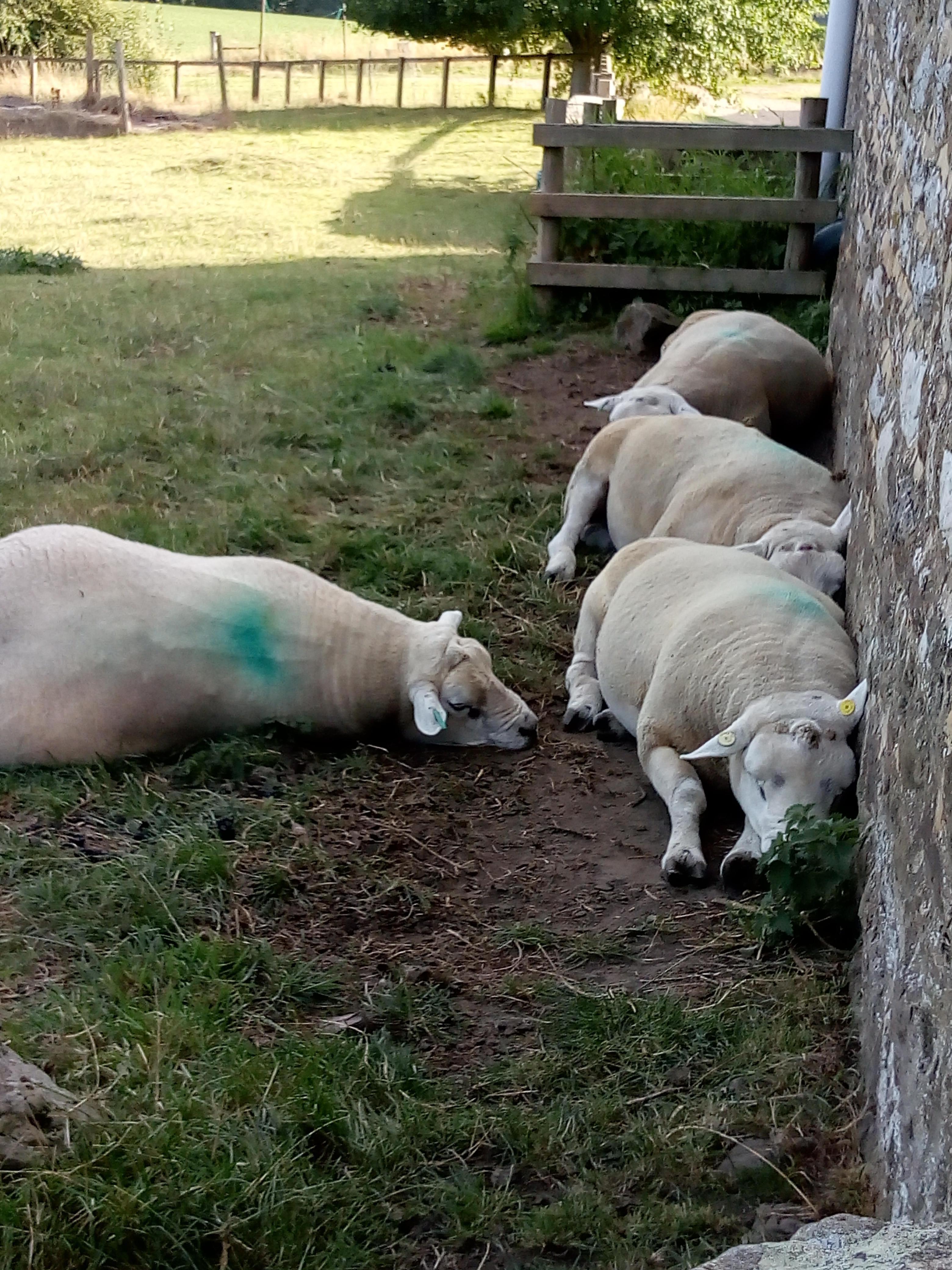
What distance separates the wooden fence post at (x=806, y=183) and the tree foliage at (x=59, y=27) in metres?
25.6

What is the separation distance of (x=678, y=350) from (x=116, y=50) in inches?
825

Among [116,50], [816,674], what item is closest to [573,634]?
[816,674]

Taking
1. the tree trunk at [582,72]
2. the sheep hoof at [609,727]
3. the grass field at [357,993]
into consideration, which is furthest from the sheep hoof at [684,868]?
the tree trunk at [582,72]

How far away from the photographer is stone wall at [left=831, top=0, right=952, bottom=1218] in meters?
2.50

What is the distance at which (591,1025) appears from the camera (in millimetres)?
3381

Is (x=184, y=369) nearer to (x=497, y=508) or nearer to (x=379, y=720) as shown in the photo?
(x=497, y=508)

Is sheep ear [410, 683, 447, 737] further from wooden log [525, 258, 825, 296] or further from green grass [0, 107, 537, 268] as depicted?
green grass [0, 107, 537, 268]

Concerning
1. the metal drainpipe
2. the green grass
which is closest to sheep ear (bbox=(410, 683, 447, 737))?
the metal drainpipe

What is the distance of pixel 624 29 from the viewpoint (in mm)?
25938

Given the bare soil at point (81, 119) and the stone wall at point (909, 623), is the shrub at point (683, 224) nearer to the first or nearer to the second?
the stone wall at point (909, 623)

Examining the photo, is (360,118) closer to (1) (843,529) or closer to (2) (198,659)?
(1) (843,529)

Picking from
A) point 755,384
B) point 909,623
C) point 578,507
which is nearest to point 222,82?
point 755,384

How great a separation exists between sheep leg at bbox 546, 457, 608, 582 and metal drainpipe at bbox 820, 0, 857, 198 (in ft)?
11.7

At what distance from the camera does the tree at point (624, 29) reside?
84.0 ft
